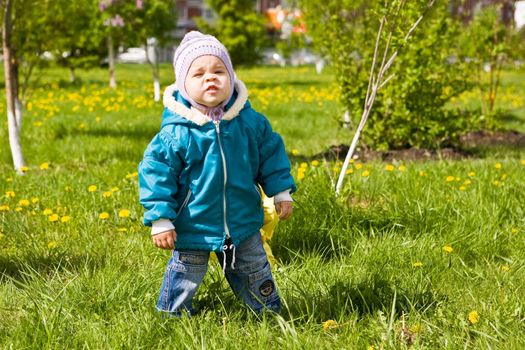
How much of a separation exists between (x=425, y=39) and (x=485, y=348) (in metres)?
5.25

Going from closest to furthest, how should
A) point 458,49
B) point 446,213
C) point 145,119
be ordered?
point 446,213
point 458,49
point 145,119

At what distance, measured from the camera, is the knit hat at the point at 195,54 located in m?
2.61

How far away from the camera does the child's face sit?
102 inches

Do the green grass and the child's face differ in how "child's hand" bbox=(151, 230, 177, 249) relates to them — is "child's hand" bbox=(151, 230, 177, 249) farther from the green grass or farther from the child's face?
the child's face

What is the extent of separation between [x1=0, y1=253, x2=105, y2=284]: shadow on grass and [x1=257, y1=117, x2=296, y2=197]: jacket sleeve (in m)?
1.11

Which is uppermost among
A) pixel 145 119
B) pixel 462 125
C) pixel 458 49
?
pixel 458 49

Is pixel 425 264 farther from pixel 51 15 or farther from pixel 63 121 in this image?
pixel 63 121

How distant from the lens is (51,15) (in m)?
7.92

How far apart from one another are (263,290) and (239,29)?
22715 mm

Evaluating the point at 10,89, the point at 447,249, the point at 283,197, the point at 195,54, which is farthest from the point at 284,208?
the point at 10,89

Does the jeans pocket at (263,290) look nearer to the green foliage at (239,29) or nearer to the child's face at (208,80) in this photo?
the child's face at (208,80)

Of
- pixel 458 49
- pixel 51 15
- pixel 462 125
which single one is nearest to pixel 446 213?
pixel 462 125

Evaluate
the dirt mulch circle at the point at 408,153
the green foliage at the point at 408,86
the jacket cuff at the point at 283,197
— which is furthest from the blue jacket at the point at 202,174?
the green foliage at the point at 408,86

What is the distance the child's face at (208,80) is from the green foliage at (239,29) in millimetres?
21666
